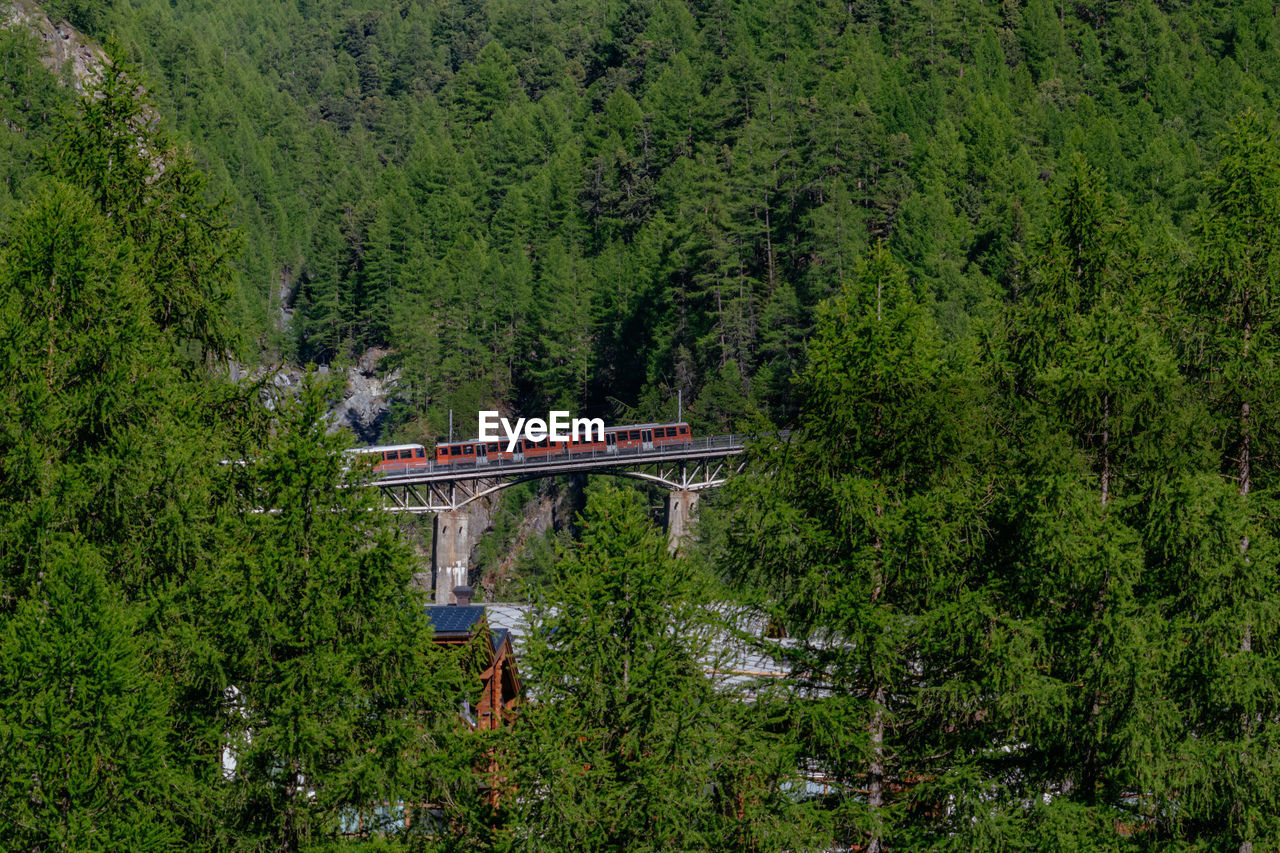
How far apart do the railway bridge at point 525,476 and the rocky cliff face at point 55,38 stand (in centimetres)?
8587

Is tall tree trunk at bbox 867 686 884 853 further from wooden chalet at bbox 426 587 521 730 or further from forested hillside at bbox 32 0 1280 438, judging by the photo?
forested hillside at bbox 32 0 1280 438

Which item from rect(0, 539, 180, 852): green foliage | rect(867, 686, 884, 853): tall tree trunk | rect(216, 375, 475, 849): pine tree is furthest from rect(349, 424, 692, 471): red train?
rect(0, 539, 180, 852): green foliage

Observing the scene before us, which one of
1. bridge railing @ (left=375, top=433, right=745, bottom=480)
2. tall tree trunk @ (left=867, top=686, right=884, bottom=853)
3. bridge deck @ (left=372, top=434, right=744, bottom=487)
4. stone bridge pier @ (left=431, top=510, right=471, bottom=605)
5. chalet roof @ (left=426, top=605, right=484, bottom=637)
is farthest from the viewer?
stone bridge pier @ (left=431, top=510, right=471, bottom=605)

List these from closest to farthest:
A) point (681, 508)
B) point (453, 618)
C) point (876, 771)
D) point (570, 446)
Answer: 1. point (876, 771)
2. point (453, 618)
3. point (681, 508)
4. point (570, 446)

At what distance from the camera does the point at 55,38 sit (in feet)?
516

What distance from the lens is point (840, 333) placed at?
22297 millimetres

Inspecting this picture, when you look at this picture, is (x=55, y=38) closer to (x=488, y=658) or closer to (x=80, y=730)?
(x=488, y=658)

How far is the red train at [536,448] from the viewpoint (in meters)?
84.6

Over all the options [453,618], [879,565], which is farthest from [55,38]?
[879,565]

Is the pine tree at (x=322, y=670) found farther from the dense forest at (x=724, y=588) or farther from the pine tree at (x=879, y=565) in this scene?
the pine tree at (x=879, y=565)

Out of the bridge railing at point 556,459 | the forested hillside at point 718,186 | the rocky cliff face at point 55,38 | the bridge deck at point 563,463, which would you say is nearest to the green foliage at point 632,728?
the bridge deck at point 563,463

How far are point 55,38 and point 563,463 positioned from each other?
329 ft

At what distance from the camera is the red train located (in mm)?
84562

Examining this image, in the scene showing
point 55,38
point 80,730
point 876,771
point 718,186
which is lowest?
point 876,771
